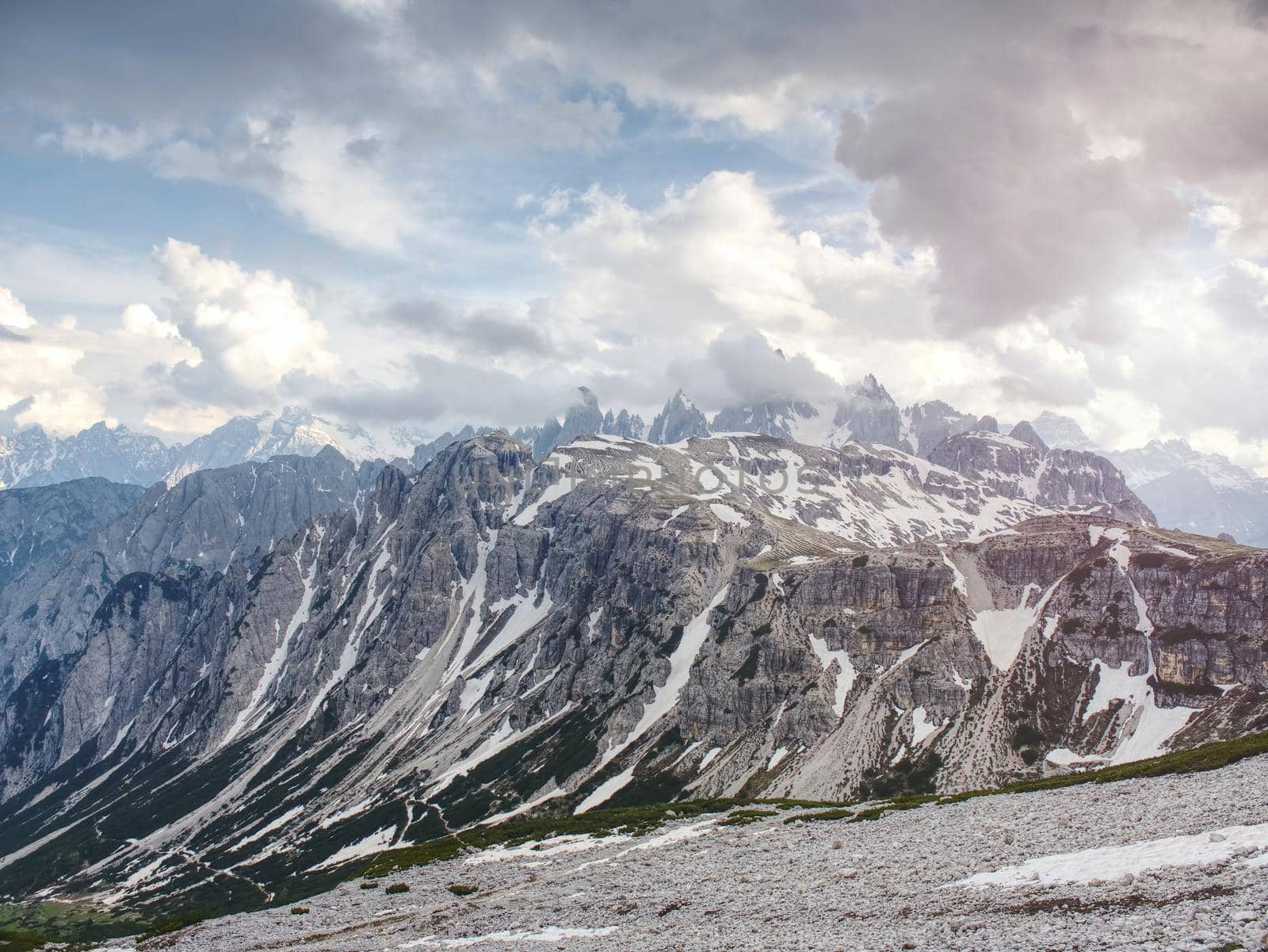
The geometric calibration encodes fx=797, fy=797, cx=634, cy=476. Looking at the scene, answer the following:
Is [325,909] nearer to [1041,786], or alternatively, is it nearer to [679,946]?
[679,946]

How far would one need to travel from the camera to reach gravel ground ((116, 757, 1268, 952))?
112 feet

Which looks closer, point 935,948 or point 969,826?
point 935,948

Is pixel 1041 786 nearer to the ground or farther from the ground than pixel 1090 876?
nearer to the ground

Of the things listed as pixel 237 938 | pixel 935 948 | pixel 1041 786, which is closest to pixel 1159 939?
pixel 935 948

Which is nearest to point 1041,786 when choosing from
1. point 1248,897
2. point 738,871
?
point 738,871

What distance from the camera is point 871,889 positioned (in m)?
47.5

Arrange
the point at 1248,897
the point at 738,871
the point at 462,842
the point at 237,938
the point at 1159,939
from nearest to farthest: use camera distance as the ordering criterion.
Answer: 1. the point at 1159,939
2. the point at 1248,897
3. the point at 738,871
4. the point at 237,938
5. the point at 462,842

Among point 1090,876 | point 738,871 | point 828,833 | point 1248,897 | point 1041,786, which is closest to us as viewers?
point 1248,897

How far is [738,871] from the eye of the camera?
60.2 metres

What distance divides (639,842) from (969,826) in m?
33.3

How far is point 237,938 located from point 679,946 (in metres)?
42.0

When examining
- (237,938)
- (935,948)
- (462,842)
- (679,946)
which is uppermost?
(935,948)

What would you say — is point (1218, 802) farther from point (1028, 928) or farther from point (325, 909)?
point (325, 909)

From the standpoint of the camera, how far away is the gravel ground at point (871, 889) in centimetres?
3422
